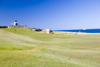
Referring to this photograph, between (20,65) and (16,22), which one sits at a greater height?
(16,22)

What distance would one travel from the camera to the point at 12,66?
921 cm

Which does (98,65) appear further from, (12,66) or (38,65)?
(12,66)

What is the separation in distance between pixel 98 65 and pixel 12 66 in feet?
27.3

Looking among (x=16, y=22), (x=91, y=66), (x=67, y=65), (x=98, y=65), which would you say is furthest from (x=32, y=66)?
(x=16, y=22)

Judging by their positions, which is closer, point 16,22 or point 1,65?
point 1,65

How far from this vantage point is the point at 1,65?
9344 millimetres

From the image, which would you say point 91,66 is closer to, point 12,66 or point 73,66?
point 73,66

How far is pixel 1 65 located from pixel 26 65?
2100 millimetres

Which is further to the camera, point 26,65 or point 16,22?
point 16,22

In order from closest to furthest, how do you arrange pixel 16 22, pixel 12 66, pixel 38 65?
1. pixel 12 66
2. pixel 38 65
3. pixel 16 22

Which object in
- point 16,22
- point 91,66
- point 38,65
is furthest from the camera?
point 16,22

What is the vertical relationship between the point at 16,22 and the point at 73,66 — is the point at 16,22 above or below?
above

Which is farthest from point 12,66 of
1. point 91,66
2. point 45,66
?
point 91,66

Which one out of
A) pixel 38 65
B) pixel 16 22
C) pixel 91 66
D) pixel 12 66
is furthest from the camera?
pixel 16 22
